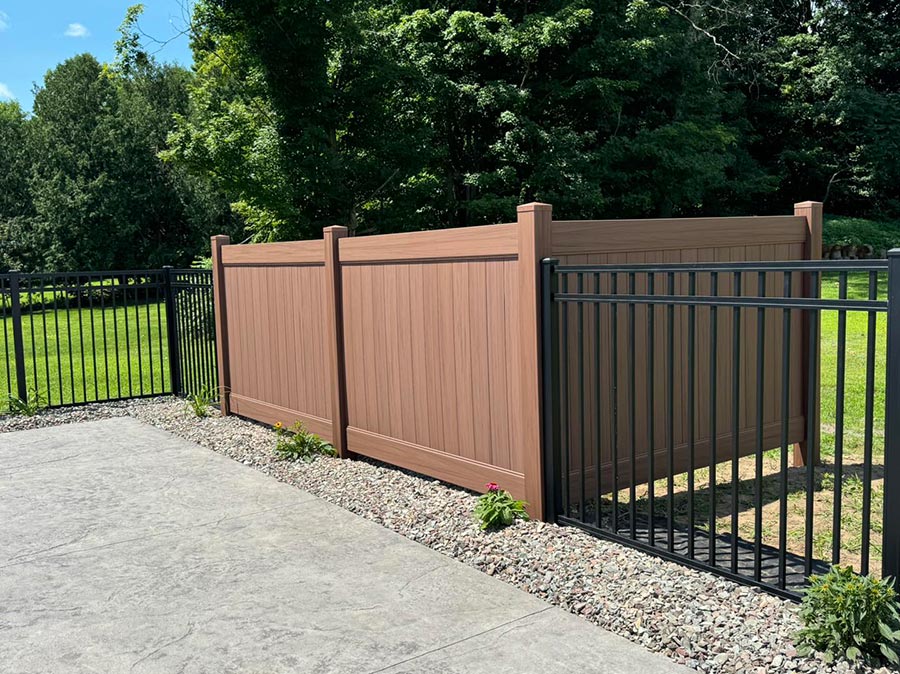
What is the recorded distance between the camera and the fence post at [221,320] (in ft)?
26.7

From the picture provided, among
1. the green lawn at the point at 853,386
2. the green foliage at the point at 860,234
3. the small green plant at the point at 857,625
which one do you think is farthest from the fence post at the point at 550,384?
the green foliage at the point at 860,234

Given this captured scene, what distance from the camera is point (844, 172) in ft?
94.3

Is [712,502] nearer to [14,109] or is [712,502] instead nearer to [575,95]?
[575,95]

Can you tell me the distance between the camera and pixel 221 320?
27.0ft

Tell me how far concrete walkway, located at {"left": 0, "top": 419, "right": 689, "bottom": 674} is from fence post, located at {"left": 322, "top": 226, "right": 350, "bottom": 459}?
A: 0.77 m

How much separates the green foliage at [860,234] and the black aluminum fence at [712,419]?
19507mm

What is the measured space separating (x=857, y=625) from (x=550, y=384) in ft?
6.43

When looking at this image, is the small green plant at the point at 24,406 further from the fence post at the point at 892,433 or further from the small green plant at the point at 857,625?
the fence post at the point at 892,433

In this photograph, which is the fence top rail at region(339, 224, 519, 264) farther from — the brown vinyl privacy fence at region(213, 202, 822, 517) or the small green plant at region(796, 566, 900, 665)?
the small green plant at region(796, 566, 900, 665)

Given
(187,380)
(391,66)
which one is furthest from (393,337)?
(391,66)

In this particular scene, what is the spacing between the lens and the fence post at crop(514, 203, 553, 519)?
173 inches

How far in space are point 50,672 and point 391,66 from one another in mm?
13307

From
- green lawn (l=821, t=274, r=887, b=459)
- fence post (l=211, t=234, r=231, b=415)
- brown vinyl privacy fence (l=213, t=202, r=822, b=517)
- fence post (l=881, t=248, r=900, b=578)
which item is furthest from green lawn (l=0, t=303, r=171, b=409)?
fence post (l=881, t=248, r=900, b=578)

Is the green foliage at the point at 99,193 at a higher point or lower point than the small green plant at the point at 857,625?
higher
